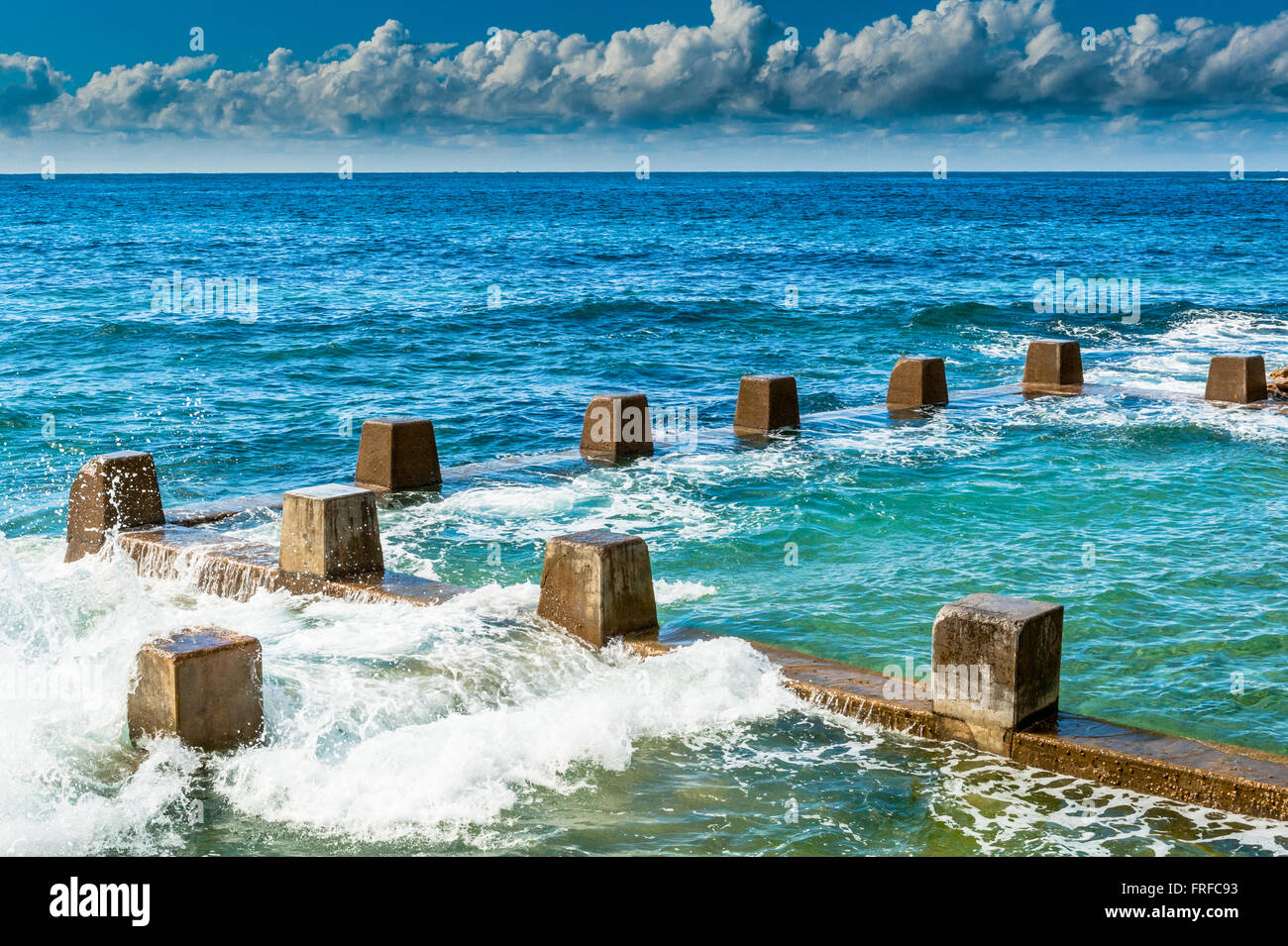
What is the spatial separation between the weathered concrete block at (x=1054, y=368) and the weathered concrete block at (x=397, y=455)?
39.4ft

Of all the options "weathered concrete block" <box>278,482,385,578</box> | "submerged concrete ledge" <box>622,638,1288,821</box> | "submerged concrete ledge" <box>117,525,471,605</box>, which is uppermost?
"weathered concrete block" <box>278,482,385,578</box>

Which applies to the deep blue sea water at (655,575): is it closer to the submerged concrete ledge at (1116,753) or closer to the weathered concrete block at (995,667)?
the submerged concrete ledge at (1116,753)

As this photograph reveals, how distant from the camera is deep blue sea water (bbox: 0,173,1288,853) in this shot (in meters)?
7.24

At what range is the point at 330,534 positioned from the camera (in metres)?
11.0

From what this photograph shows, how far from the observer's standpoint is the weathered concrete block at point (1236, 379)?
20734 millimetres

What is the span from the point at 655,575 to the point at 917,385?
33.1 feet

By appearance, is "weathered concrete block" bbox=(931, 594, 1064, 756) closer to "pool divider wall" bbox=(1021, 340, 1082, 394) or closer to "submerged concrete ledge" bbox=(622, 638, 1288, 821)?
"submerged concrete ledge" bbox=(622, 638, 1288, 821)

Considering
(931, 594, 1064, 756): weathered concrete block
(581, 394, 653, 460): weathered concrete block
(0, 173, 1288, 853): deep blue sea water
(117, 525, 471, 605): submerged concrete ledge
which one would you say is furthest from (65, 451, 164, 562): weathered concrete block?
(931, 594, 1064, 756): weathered concrete block

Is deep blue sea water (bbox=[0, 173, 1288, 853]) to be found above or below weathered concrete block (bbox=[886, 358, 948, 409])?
below

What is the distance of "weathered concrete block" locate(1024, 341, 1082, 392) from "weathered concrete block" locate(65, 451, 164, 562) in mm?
15446

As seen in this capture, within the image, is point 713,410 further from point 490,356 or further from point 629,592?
point 629,592

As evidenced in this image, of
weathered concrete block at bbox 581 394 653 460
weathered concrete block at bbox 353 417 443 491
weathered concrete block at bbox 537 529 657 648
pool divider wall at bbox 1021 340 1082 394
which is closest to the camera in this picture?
weathered concrete block at bbox 537 529 657 648

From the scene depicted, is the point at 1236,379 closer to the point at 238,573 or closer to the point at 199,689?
the point at 238,573

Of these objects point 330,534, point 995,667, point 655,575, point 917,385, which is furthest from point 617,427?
point 995,667
